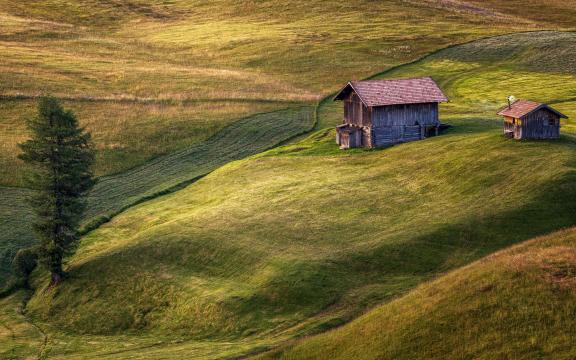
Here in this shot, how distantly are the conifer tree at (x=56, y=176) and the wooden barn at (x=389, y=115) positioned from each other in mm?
25380

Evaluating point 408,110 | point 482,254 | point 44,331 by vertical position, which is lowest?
point 44,331

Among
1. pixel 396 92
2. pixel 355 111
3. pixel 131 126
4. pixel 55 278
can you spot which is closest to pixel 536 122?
pixel 396 92

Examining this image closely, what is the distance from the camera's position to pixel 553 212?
5503 cm

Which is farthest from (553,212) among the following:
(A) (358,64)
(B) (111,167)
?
(A) (358,64)

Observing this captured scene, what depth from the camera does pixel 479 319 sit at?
37906mm

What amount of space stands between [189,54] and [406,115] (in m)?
56.0

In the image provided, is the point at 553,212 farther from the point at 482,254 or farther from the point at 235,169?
the point at 235,169

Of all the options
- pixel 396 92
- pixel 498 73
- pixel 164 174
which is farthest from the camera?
pixel 498 73

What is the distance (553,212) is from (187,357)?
2520 centimetres

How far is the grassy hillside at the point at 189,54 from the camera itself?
90188 mm

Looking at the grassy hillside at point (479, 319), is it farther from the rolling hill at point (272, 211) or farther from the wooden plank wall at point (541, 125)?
the wooden plank wall at point (541, 125)

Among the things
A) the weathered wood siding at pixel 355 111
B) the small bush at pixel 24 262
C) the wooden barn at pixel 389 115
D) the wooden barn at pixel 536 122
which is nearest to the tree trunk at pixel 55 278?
the small bush at pixel 24 262

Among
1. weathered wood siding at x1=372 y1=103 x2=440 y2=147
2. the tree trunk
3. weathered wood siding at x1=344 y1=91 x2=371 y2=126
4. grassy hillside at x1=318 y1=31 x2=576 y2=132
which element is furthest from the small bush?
grassy hillside at x1=318 y1=31 x2=576 y2=132

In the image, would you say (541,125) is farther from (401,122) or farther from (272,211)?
(272,211)
